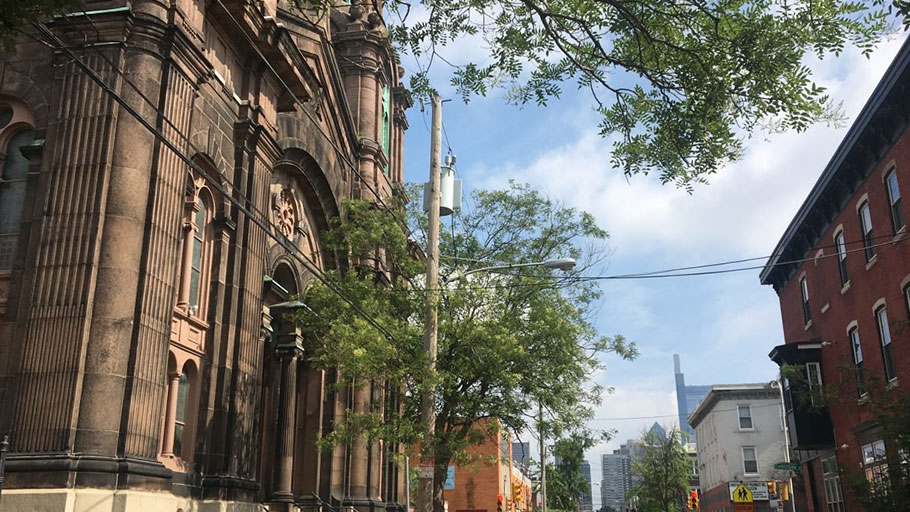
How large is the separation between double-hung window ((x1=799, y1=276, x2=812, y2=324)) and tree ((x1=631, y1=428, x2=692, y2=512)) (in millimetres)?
35025

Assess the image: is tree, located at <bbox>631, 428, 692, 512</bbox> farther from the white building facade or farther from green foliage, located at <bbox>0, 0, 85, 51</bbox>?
green foliage, located at <bbox>0, 0, 85, 51</bbox>

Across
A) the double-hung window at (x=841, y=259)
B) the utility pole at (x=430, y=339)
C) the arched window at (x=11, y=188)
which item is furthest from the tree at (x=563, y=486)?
the arched window at (x=11, y=188)

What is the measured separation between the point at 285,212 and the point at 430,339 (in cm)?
736

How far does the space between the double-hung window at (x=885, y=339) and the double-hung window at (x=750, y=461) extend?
41128 mm

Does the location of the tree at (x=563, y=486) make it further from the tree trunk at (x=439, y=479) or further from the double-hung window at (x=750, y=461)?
the tree trunk at (x=439, y=479)

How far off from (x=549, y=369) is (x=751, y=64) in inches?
506

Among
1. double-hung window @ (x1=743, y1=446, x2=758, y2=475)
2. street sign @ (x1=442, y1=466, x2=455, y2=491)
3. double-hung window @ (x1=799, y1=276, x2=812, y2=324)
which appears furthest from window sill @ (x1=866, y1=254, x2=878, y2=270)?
street sign @ (x1=442, y1=466, x2=455, y2=491)

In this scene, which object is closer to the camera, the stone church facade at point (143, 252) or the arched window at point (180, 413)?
→ the stone church facade at point (143, 252)

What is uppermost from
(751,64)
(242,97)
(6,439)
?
(242,97)

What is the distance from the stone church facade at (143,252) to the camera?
43.7 feet

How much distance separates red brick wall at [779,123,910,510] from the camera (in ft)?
80.9

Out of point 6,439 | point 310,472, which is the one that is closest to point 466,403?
point 310,472

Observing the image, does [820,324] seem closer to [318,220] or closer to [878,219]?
[878,219]

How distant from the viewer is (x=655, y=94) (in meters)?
10.0
